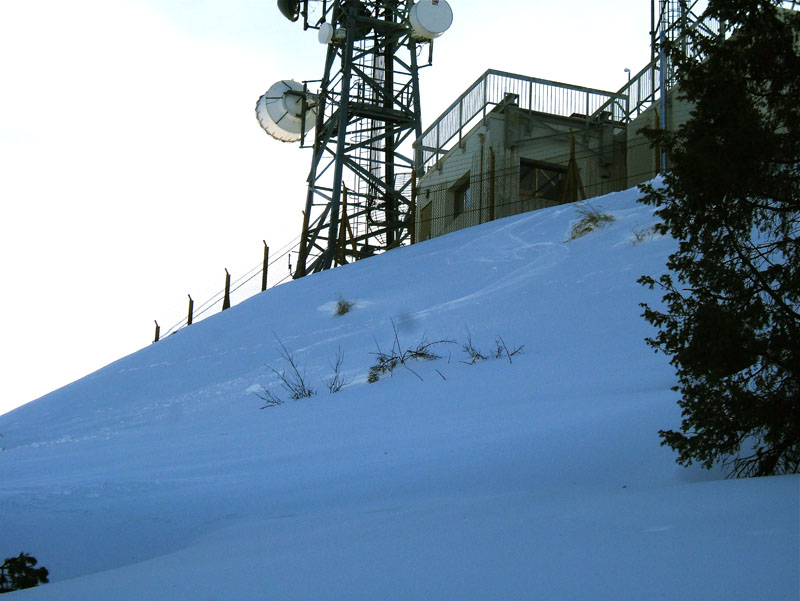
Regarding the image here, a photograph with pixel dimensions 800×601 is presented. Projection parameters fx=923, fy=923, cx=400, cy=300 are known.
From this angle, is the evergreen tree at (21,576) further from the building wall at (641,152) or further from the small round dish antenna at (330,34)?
the small round dish antenna at (330,34)

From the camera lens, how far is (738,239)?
476cm

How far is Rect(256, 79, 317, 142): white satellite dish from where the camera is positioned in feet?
83.4

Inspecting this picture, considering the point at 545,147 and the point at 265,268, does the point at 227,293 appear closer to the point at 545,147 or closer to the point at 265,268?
the point at 265,268

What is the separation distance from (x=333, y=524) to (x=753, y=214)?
2665mm

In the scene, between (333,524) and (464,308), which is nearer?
(333,524)

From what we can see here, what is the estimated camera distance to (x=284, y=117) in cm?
2553

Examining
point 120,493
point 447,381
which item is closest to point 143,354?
point 447,381

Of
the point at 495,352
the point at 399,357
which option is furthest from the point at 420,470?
Answer: the point at 399,357

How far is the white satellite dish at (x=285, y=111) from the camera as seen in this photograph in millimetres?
25406

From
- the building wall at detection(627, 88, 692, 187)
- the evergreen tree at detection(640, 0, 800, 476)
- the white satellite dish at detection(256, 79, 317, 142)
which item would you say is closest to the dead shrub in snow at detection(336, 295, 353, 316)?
the building wall at detection(627, 88, 692, 187)

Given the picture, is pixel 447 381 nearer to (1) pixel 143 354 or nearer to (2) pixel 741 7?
(2) pixel 741 7

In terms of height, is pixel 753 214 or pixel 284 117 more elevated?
pixel 284 117

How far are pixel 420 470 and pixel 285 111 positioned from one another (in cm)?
2080

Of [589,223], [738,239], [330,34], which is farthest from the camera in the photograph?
[330,34]
